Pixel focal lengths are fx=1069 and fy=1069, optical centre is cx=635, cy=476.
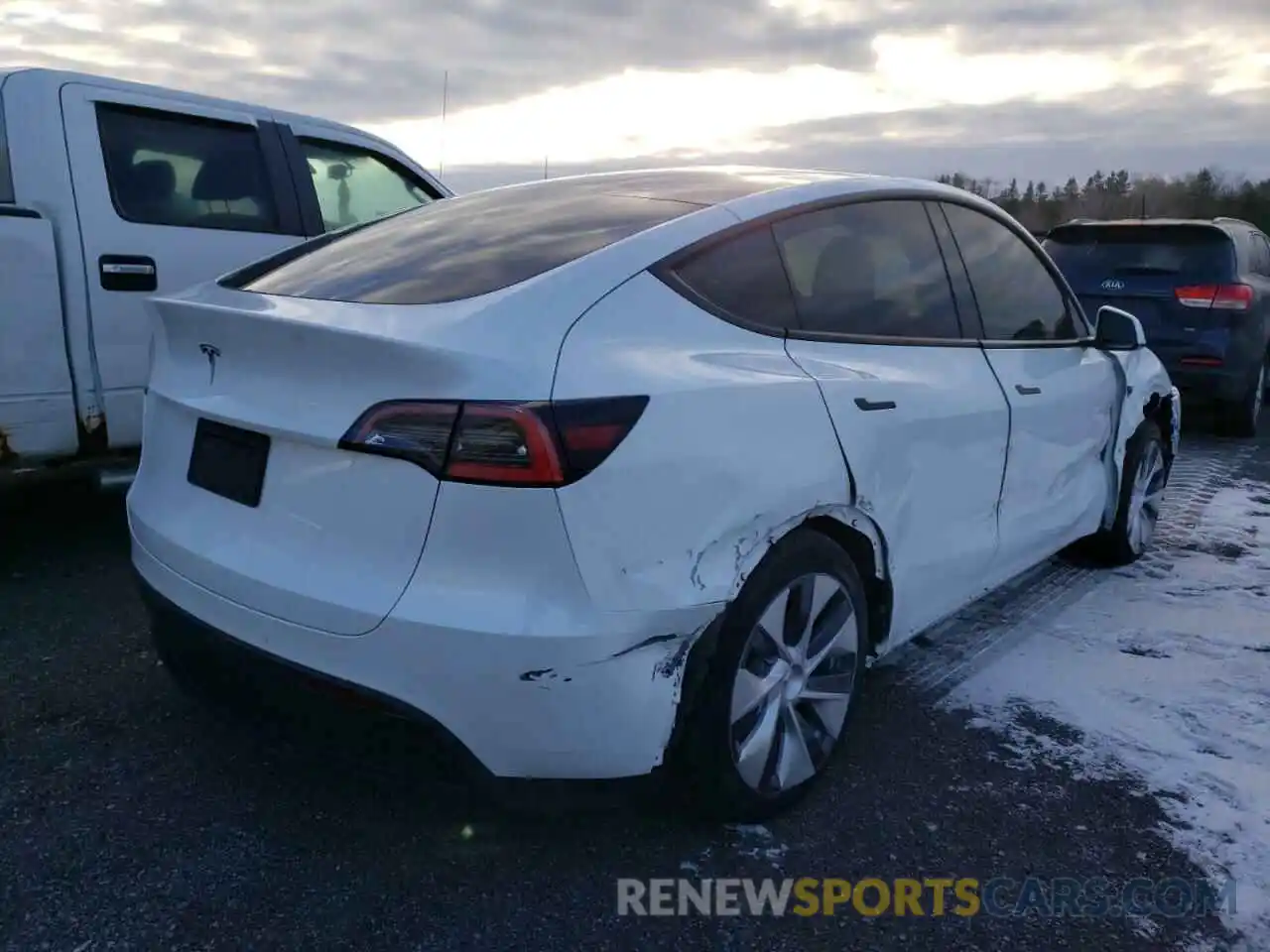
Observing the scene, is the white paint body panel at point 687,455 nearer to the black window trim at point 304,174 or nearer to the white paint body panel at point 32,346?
the white paint body panel at point 32,346

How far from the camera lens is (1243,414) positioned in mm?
8016

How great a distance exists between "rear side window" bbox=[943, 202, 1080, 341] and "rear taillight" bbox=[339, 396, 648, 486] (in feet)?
6.24

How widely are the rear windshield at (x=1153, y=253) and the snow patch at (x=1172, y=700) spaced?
358 cm

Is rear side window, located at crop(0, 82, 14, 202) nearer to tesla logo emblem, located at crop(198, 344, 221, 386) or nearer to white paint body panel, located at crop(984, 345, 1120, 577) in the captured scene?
tesla logo emblem, located at crop(198, 344, 221, 386)

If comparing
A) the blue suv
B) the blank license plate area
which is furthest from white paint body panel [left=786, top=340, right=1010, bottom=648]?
the blue suv

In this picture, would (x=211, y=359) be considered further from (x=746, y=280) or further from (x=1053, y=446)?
(x=1053, y=446)

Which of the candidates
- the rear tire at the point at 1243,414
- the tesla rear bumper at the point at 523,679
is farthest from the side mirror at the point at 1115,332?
the rear tire at the point at 1243,414

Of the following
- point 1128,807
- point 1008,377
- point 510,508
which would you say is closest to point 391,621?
point 510,508

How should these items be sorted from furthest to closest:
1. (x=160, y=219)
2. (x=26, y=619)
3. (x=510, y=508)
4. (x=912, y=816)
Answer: (x=160, y=219), (x=26, y=619), (x=912, y=816), (x=510, y=508)

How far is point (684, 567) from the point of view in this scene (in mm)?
2201

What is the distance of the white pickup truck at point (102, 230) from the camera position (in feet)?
13.0

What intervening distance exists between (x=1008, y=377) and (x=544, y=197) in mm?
1576

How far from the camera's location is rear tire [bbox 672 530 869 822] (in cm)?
237

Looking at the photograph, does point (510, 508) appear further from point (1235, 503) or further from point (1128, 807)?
point (1235, 503)
